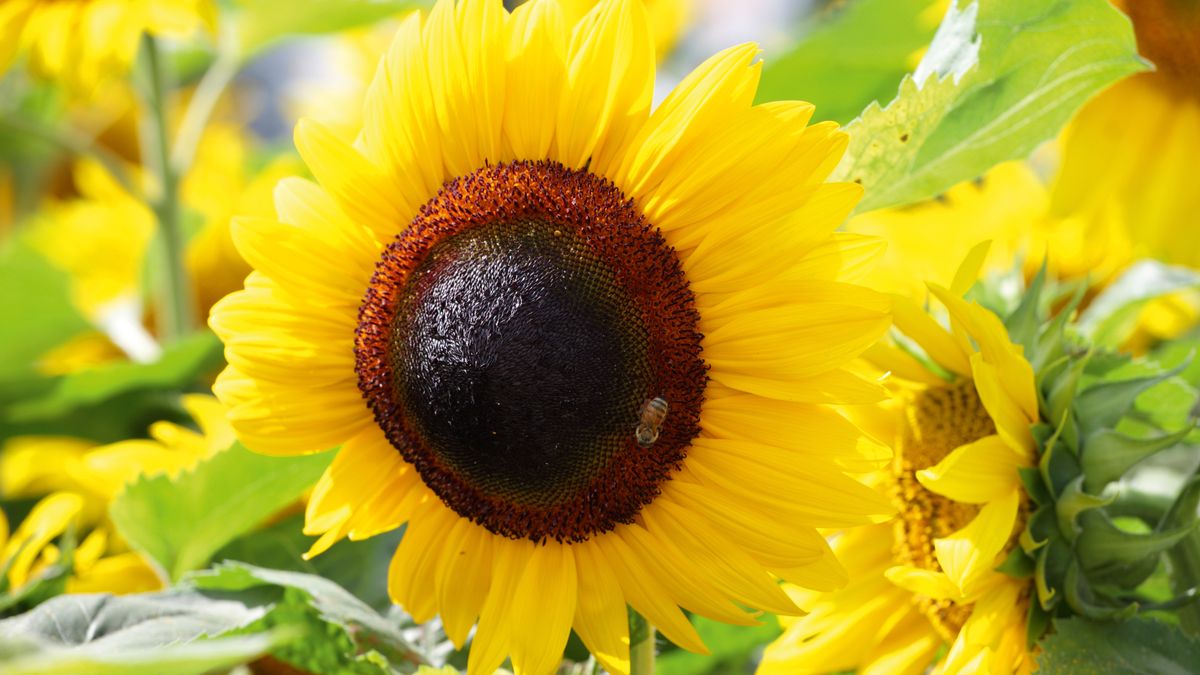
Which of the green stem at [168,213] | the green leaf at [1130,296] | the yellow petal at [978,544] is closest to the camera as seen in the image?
the yellow petal at [978,544]

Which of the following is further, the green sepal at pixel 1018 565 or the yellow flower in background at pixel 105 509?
the yellow flower in background at pixel 105 509

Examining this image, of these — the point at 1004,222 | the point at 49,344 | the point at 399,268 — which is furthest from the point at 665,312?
the point at 49,344

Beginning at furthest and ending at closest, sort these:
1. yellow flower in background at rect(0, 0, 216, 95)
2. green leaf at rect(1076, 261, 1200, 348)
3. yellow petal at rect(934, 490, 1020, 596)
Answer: yellow flower in background at rect(0, 0, 216, 95), green leaf at rect(1076, 261, 1200, 348), yellow petal at rect(934, 490, 1020, 596)

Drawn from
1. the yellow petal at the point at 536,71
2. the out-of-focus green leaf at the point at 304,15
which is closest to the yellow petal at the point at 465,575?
the yellow petal at the point at 536,71

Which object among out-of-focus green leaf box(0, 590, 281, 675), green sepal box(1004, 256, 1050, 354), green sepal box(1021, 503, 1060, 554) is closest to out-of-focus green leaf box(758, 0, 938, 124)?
green sepal box(1004, 256, 1050, 354)

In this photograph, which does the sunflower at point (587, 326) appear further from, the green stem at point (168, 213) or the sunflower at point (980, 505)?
the green stem at point (168, 213)

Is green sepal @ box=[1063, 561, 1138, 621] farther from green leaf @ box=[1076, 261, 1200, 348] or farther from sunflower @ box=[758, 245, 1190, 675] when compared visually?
green leaf @ box=[1076, 261, 1200, 348]
